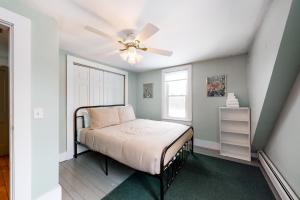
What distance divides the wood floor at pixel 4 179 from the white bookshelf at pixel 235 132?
12.6ft

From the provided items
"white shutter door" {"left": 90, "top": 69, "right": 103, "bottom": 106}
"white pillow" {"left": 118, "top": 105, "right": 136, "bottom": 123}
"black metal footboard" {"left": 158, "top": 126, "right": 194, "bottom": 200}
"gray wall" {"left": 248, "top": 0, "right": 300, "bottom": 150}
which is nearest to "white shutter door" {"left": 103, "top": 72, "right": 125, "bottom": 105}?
"white shutter door" {"left": 90, "top": 69, "right": 103, "bottom": 106}

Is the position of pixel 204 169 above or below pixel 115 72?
below

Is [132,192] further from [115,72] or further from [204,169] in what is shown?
[115,72]

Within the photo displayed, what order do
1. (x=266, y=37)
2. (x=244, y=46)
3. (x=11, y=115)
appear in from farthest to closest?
(x=244, y=46) → (x=266, y=37) → (x=11, y=115)

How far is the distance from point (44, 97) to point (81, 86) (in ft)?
5.42

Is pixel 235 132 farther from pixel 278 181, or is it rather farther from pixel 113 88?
pixel 113 88

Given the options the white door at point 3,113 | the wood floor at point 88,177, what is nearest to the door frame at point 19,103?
the wood floor at point 88,177

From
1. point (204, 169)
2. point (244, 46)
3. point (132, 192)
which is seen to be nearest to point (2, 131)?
point (132, 192)

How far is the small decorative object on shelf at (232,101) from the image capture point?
2906 mm

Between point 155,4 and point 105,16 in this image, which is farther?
point 105,16

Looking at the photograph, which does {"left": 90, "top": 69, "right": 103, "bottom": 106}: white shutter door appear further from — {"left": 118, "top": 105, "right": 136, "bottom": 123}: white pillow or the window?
the window

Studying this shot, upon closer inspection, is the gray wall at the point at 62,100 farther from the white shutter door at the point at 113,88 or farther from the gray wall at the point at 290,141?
the gray wall at the point at 290,141

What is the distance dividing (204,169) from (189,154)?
0.63 metres

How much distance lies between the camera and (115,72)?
4.01 meters
